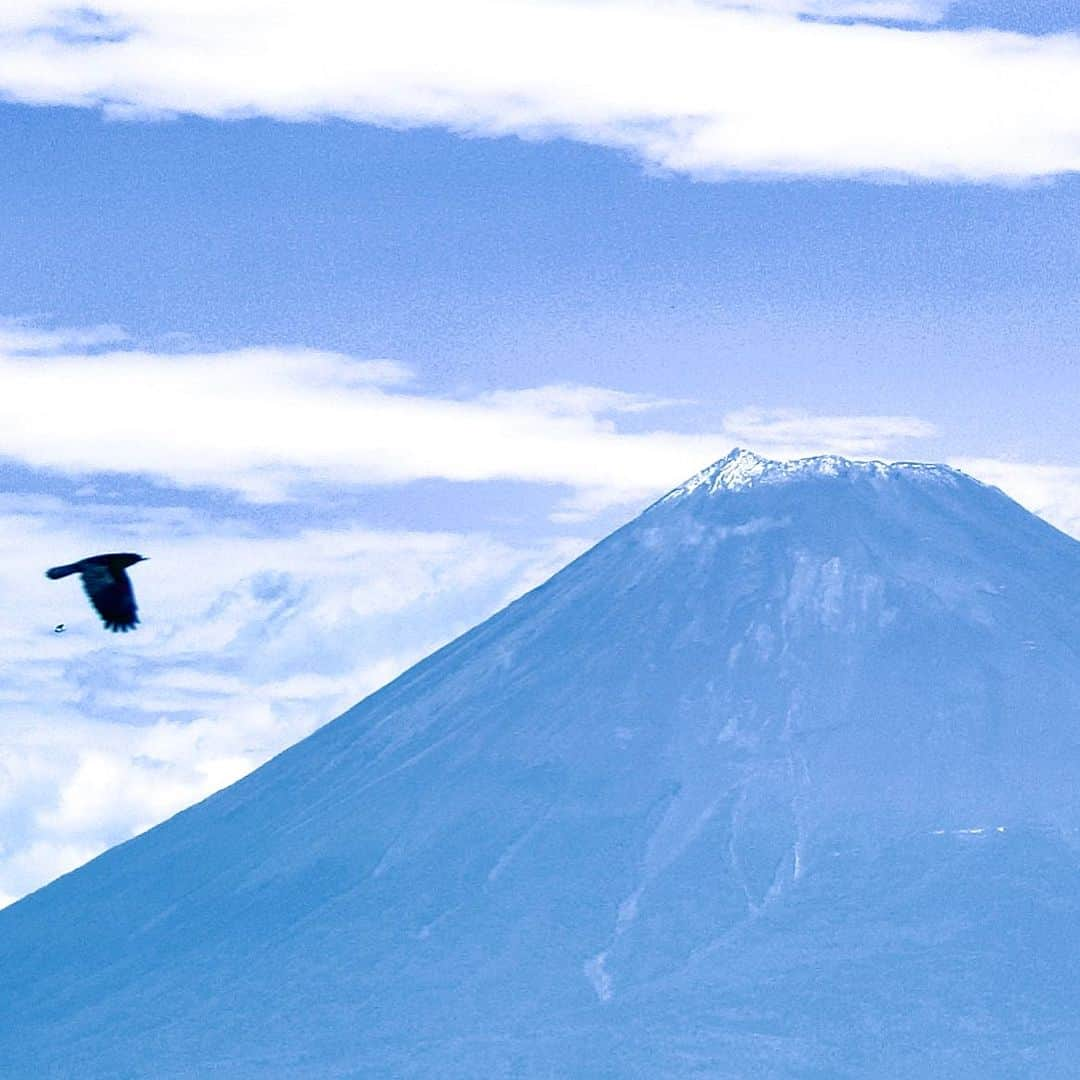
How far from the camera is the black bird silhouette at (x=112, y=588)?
1000 inches

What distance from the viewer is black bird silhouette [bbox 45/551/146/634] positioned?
83.3ft

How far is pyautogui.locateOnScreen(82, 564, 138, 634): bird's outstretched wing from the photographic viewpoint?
83.8 feet

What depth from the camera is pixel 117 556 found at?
84.0 ft

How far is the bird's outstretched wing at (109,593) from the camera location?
25531 mm

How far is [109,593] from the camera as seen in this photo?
25.9 m

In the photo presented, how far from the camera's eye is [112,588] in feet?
84.9

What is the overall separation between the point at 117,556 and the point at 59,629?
35.6 inches

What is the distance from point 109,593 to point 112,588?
6 cm

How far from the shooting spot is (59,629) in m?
25.4
